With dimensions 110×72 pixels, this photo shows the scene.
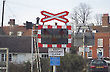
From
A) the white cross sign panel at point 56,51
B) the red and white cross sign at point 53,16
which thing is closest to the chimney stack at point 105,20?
the red and white cross sign at point 53,16

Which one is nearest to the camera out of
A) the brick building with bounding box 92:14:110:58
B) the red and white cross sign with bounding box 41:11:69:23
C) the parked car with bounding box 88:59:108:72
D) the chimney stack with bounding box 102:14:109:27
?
the red and white cross sign with bounding box 41:11:69:23

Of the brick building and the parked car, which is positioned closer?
the parked car

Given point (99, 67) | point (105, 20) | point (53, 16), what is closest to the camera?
point (53, 16)

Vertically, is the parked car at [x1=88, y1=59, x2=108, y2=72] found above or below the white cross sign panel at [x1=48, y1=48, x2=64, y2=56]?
below

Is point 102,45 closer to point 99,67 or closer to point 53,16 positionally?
point 99,67

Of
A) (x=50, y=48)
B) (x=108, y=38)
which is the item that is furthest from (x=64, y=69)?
(x=108, y=38)

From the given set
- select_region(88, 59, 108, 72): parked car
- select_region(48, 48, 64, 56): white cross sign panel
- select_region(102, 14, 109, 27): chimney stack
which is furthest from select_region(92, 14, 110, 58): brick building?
select_region(48, 48, 64, 56): white cross sign panel

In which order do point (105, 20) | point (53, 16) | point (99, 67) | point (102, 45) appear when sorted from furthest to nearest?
point (105, 20) < point (102, 45) < point (99, 67) < point (53, 16)

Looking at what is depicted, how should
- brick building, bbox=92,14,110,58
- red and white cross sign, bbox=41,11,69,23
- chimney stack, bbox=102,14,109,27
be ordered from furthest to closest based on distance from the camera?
chimney stack, bbox=102,14,109,27 → brick building, bbox=92,14,110,58 → red and white cross sign, bbox=41,11,69,23

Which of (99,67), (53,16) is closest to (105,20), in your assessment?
(99,67)

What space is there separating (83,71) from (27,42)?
65.2ft

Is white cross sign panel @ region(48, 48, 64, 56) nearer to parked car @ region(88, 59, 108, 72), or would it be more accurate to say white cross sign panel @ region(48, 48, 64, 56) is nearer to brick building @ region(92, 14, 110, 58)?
parked car @ region(88, 59, 108, 72)

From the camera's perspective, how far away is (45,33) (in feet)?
29.5

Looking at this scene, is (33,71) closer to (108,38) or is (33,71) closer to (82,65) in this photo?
(82,65)
